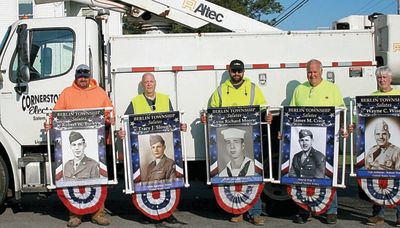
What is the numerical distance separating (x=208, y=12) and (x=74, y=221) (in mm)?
3801

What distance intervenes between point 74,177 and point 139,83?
1.52 m

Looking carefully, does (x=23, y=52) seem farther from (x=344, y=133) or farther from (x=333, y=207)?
(x=333, y=207)

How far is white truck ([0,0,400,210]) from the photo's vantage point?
8008 millimetres

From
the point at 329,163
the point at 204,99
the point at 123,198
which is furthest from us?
the point at 123,198

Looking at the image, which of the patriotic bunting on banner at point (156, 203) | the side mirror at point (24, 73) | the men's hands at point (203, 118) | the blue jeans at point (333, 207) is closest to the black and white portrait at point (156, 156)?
the patriotic bunting on banner at point (156, 203)

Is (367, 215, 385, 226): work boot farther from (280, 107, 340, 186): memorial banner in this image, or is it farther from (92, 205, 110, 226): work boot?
(92, 205, 110, 226): work boot

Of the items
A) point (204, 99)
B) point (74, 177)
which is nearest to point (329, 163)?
point (204, 99)

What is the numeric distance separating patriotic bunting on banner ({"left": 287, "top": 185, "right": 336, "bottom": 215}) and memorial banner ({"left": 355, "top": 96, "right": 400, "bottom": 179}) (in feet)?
1.61

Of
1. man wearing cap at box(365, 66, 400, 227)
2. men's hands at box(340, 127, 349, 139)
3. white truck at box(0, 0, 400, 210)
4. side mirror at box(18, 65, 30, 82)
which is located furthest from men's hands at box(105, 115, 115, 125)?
man wearing cap at box(365, 66, 400, 227)

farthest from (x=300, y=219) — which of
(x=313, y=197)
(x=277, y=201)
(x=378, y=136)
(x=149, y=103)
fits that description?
(x=149, y=103)

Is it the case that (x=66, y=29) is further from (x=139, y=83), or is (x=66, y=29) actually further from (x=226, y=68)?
(x=226, y=68)

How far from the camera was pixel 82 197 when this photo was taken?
7664 mm

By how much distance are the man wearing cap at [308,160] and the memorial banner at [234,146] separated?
490mm

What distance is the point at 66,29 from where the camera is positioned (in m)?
8.09
